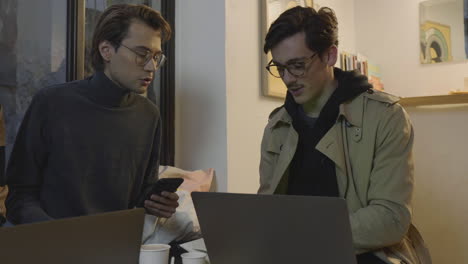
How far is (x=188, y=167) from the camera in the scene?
2225 mm

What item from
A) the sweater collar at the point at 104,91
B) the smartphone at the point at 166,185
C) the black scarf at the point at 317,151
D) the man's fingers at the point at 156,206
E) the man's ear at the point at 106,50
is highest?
the man's ear at the point at 106,50

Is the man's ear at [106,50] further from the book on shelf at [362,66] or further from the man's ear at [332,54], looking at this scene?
the book on shelf at [362,66]

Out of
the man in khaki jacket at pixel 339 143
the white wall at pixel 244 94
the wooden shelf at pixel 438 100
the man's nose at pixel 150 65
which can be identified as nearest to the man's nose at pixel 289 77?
the man in khaki jacket at pixel 339 143

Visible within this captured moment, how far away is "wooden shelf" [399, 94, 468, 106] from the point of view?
2502 mm

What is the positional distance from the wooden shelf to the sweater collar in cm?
195

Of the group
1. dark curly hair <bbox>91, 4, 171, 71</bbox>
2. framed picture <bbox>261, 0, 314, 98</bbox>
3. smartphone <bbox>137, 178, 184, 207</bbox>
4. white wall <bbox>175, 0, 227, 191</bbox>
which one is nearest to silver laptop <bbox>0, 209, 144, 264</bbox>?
smartphone <bbox>137, 178, 184, 207</bbox>

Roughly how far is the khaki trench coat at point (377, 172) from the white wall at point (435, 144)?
1542 mm

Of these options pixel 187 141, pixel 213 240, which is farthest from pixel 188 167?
pixel 213 240

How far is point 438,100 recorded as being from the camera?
2598 mm

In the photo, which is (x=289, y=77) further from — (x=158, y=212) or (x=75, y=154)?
(x=75, y=154)

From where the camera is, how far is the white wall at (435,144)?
102 inches

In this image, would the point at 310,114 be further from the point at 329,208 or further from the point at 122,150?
the point at 329,208

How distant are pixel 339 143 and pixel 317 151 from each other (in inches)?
4.3

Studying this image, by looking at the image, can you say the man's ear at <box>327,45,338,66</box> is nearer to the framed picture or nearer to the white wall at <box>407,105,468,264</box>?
the framed picture
